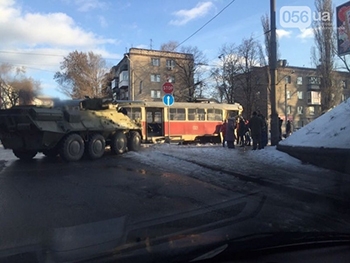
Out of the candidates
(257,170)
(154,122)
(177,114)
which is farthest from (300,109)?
(257,170)

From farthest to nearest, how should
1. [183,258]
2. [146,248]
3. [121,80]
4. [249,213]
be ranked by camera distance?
[121,80], [249,213], [146,248], [183,258]

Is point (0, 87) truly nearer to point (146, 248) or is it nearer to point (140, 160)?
point (140, 160)

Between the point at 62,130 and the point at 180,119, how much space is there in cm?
1154

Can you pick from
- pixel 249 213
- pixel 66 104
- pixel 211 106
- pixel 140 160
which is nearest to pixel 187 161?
pixel 140 160

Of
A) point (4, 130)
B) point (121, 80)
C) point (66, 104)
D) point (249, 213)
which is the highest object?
point (121, 80)

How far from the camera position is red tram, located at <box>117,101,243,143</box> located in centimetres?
2150

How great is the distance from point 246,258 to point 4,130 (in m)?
11.2

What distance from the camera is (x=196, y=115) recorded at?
76.6 feet

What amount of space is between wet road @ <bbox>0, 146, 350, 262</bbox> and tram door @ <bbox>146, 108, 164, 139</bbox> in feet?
41.8

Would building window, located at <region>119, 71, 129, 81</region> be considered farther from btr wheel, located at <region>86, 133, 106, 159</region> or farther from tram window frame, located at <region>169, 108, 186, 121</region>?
btr wheel, located at <region>86, 133, 106, 159</region>

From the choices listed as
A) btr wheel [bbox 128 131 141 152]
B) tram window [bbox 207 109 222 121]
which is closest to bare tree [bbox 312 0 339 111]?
tram window [bbox 207 109 222 121]

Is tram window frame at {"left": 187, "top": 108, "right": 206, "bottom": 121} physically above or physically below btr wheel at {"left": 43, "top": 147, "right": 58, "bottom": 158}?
above

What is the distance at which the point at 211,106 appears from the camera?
24.1 meters

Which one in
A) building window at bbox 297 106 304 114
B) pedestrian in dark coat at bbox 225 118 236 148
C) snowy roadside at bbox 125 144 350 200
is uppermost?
building window at bbox 297 106 304 114
